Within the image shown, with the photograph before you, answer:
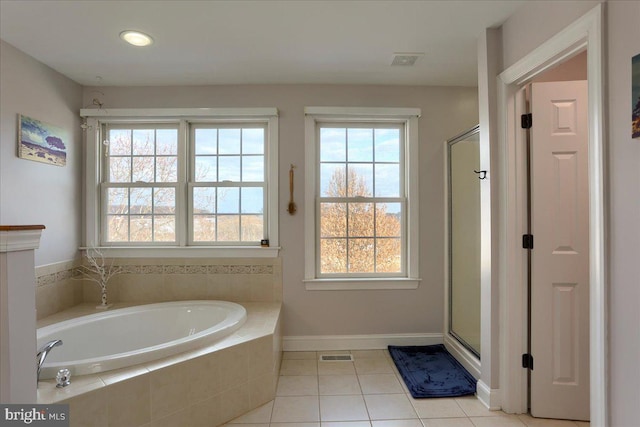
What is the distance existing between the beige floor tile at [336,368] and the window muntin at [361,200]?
0.75 metres

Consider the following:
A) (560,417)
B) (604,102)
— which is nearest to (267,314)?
(560,417)

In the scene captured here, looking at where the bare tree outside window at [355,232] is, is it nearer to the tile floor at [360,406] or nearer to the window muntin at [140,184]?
the tile floor at [360,406]

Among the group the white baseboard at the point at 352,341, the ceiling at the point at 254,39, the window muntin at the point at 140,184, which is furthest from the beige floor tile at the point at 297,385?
the ceiling at the point at 254,39

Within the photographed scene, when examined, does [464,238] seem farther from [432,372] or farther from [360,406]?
[360,406]

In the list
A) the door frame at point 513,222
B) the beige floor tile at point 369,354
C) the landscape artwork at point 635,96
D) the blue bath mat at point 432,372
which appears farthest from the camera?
the beige floor tile at point 369,354

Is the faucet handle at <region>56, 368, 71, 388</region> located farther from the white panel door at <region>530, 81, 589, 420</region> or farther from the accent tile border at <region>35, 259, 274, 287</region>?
the white panel door at <region>530, 81, 589, 420</region>

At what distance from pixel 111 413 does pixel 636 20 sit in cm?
278

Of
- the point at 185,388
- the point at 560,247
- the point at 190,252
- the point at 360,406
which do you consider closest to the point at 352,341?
the point at 360,406

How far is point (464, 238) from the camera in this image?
101 inches

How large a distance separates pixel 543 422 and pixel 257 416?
1.72 m

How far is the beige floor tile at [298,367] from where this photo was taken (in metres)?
2.47

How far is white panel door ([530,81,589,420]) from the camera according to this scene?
185 centimetres

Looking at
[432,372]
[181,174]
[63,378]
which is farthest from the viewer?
[181,174]

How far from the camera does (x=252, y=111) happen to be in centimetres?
280
